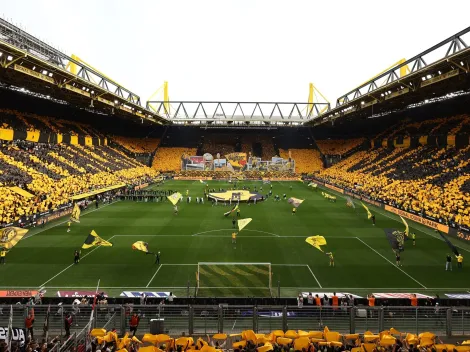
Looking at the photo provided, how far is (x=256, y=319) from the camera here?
12.8 metres

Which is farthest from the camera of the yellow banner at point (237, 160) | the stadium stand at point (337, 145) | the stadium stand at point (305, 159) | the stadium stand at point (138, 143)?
the yellow banner at point (237, 160)

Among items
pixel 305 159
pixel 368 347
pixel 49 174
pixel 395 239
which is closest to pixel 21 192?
pixel 49 174

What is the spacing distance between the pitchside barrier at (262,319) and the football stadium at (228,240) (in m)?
0.08

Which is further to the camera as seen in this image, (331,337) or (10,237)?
(10,237)

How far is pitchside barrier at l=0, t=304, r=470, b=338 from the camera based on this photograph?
12.8 meters

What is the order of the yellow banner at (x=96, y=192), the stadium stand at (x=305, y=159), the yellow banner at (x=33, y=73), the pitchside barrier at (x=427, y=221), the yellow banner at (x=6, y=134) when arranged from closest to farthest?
the pitchside barrier at (x=427, y=221) < the yellow banner at (x=33, y=73) < the yellow banner at (x=96, y=192) < the yellow banner at (x=6, y=134) < the stadium stand at (x=305, y=159)

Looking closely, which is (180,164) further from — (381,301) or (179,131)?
(381,301)

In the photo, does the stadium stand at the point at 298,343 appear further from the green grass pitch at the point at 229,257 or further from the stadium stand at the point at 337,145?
the stadium stand at the point at 337,145

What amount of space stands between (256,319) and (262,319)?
1349 mm

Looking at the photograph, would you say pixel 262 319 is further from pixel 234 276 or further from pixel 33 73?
pixel 33 73

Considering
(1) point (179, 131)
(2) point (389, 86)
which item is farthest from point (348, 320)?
(1) point (179, 131)

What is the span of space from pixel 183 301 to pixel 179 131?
8893 cm

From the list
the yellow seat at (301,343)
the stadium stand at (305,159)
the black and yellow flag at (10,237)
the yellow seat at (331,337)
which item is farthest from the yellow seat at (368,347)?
the stadium stand at (305,159)

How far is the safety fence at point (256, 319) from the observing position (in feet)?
41.9
